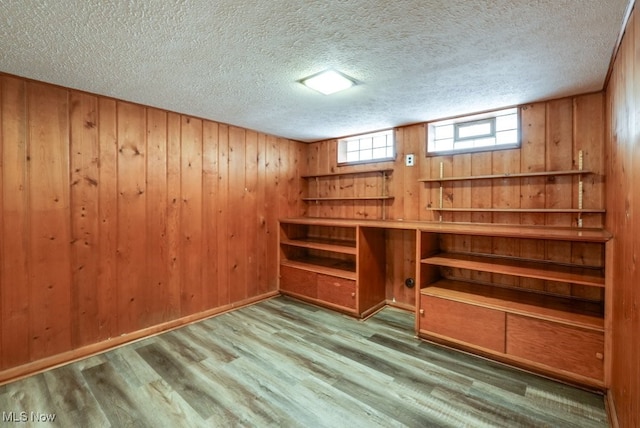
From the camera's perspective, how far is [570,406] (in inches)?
71.2

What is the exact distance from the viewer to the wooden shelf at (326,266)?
341 centimetres

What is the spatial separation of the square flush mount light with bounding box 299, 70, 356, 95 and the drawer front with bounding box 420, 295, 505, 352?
77.5 inches

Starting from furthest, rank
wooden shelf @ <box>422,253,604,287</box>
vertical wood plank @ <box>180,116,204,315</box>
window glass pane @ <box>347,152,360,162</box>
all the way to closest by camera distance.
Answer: window glass pane @ <box>347,152,360,162</box> < vertical wood plank @ <box>180,116,204,315</box> < wooden shelf @ <box>422,253,604,287</box>

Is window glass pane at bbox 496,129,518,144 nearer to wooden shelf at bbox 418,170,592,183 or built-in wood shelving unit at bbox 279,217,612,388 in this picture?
wooden shelf at bbox 418,170,592,183

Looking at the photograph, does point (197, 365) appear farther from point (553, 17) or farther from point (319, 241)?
point (553, 17)

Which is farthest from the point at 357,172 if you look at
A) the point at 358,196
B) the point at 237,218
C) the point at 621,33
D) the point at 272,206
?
the point at 621,33

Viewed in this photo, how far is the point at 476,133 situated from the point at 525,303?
5.64 ft

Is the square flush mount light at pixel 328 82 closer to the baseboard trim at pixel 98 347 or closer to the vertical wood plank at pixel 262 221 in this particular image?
the vertical wood plank at pixel 262 221

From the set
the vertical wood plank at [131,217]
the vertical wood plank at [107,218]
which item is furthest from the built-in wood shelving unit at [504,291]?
the vertical wood plank at [107,218]

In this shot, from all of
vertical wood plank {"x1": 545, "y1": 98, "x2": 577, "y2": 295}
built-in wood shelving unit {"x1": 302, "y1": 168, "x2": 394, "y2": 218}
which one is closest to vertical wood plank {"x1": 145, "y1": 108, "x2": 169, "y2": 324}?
built-in wood shelving unit {"x1": 302, "y1": 168, "x2": 394, "y2": 218}

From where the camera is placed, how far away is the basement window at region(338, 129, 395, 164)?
3730 mm

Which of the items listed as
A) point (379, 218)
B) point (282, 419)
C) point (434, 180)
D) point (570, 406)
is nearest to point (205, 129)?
point (379, 218)

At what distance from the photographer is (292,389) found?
199 cm

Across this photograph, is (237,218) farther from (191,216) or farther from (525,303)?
(525,303)
